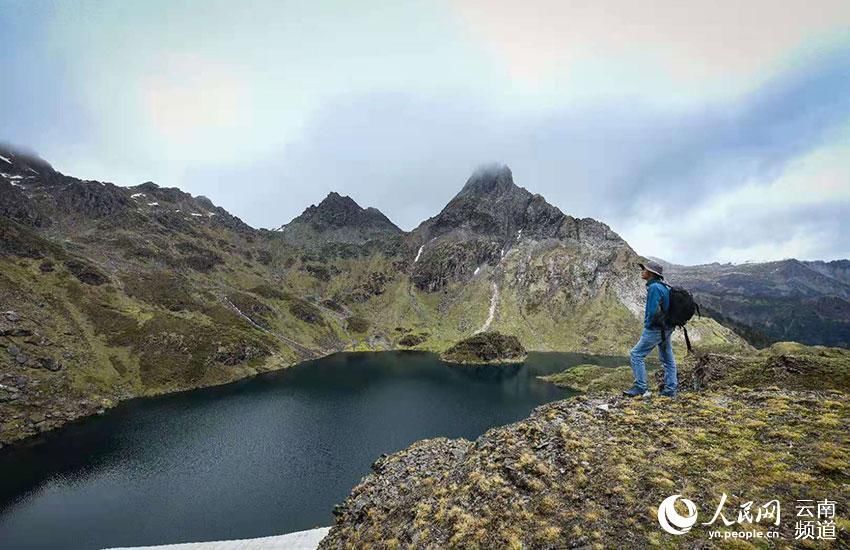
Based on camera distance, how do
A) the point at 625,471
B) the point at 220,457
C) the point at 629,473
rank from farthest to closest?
the point at 220,457, the point at 625,471, the point at 629,473

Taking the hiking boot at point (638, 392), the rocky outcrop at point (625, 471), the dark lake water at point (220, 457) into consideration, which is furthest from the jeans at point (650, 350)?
the dark lake water at point (220, 457)

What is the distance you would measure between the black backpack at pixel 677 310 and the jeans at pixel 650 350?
0.48 metres

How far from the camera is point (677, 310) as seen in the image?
15.9 metres

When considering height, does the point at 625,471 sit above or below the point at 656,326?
below

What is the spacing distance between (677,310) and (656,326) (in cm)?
109

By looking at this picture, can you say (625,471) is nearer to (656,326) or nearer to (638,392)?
(656,326)

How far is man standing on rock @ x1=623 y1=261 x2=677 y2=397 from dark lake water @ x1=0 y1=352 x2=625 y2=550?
5379cm

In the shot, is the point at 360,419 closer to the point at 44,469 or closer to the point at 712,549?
the point at 44,469

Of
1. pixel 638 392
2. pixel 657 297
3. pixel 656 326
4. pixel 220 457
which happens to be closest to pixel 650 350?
pixel 656 326

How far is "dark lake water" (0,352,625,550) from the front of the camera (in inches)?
2245

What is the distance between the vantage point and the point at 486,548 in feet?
45.9

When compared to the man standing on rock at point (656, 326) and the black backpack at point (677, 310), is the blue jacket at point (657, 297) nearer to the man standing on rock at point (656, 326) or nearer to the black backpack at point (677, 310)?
the man standing on rock at point (656, 326)

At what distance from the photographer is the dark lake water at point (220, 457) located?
5703 cm

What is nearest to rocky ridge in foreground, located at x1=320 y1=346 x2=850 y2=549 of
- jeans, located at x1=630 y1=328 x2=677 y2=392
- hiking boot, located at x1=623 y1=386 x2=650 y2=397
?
hiking boot, located at x1=623 y1=386 x2=650 y2=397
